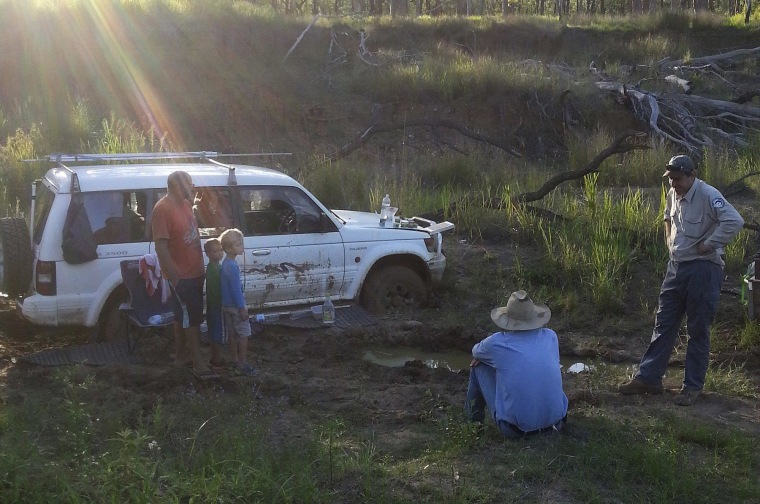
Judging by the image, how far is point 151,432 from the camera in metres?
5.95

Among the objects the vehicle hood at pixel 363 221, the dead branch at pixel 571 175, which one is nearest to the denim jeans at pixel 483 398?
the vehicle hood at pixel 363 221

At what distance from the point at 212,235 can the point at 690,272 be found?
4.30 meters

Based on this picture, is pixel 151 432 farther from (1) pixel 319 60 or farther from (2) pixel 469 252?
(1) pixel 319 60

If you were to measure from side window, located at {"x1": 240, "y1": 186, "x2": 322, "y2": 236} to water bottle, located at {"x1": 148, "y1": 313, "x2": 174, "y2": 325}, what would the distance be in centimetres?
144

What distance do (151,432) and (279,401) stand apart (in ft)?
4.31

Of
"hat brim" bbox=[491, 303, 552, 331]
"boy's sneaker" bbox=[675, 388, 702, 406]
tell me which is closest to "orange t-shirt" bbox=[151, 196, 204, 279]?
"hat brim" bbox=[491, 303, 552, 331]

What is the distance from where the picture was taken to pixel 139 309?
7.64m

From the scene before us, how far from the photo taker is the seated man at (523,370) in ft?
19.4

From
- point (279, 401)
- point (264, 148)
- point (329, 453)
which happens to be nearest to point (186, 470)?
point (329, 453)

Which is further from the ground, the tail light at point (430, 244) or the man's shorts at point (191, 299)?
the tail light at point (430, 244)

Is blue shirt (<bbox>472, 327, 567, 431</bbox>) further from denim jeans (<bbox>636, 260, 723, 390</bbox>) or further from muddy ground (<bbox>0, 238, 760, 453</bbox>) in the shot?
denim jeans (<bbox>636, 260, 723, 390</bbox>)

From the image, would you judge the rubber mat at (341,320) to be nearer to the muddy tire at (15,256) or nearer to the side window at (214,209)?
the side window at (214,209)

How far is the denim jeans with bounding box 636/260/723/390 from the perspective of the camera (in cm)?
704

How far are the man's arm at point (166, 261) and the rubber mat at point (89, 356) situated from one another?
1.03m
